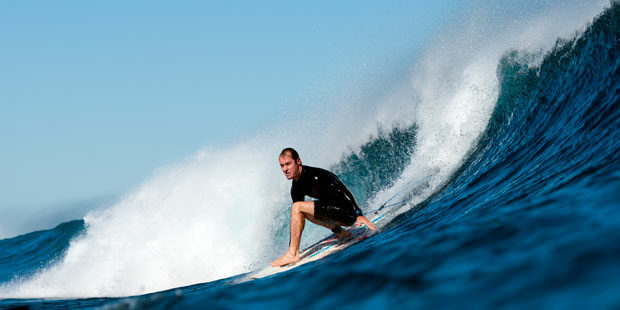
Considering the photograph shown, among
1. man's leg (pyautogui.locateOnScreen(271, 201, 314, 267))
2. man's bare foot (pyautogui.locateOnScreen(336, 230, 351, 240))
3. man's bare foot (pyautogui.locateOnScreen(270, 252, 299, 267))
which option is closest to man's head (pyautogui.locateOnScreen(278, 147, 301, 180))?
man's leg (pyautogui.locateOnScreen(271, 201, 314, 267))

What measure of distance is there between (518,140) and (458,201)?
8.24 ft

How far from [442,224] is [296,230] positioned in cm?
159

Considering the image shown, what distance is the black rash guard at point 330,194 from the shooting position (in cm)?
588

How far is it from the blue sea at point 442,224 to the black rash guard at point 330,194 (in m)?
0.48

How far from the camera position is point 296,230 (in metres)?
5.54

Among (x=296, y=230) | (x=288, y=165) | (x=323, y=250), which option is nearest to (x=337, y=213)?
(x=323, y=250)

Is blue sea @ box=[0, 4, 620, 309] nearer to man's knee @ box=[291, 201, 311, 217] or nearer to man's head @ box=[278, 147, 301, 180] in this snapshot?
man's knee @ box=[291, 201, 311, 217]

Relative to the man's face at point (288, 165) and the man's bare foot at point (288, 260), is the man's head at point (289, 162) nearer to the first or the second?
the man's face at point (288, 165)

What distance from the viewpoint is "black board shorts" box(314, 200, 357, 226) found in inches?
229

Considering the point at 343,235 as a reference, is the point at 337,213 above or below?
above

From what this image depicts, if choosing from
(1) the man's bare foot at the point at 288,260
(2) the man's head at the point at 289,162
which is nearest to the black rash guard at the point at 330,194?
(2) the man's head at the point at 289,162

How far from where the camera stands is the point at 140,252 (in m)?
10.2

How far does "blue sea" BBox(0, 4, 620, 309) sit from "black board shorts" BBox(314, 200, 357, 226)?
45 cm

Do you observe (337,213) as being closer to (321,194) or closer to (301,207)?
(321,194)
